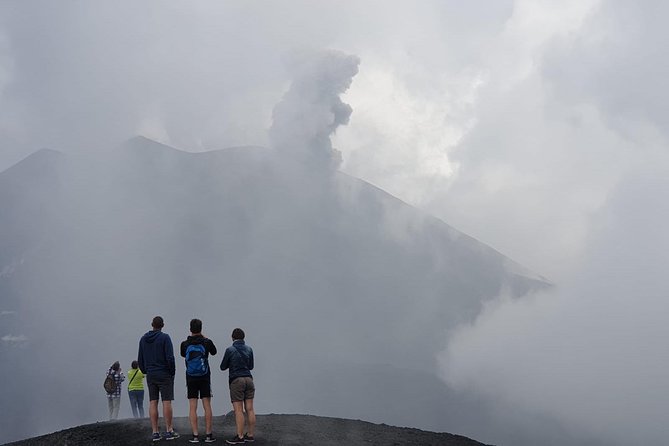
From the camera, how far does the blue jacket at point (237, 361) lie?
14.7 meters

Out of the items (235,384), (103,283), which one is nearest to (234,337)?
(235,384)

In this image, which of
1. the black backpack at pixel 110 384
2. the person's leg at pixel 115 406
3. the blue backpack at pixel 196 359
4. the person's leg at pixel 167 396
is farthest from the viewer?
the person's leg at pixel 115 406

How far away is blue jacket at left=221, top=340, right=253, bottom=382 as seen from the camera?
Result: 1466 cm

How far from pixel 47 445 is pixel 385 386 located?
150m

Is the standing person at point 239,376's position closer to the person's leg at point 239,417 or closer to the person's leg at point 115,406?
the person's leg at point 239,417

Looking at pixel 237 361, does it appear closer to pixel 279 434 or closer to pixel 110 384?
pixel 279 434

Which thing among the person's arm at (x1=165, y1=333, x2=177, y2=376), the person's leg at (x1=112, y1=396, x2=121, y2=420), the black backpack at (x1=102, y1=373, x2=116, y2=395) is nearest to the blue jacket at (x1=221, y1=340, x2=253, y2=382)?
the person's arm at (x1=165, y1=333, x2=177, y2=376)

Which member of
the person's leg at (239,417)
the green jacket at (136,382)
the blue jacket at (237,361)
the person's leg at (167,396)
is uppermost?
the green jacket at (136,382)

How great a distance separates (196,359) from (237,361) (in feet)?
3.20

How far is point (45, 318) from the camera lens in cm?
16150

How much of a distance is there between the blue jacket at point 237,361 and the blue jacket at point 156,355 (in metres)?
1.33

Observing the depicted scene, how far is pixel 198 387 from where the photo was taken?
47.8 ft

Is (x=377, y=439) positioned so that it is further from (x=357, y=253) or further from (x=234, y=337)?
(x=357, y=253)

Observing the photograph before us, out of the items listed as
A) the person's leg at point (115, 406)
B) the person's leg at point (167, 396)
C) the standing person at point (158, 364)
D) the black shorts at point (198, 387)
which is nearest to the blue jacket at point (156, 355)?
the standing person at point (158, 364)
